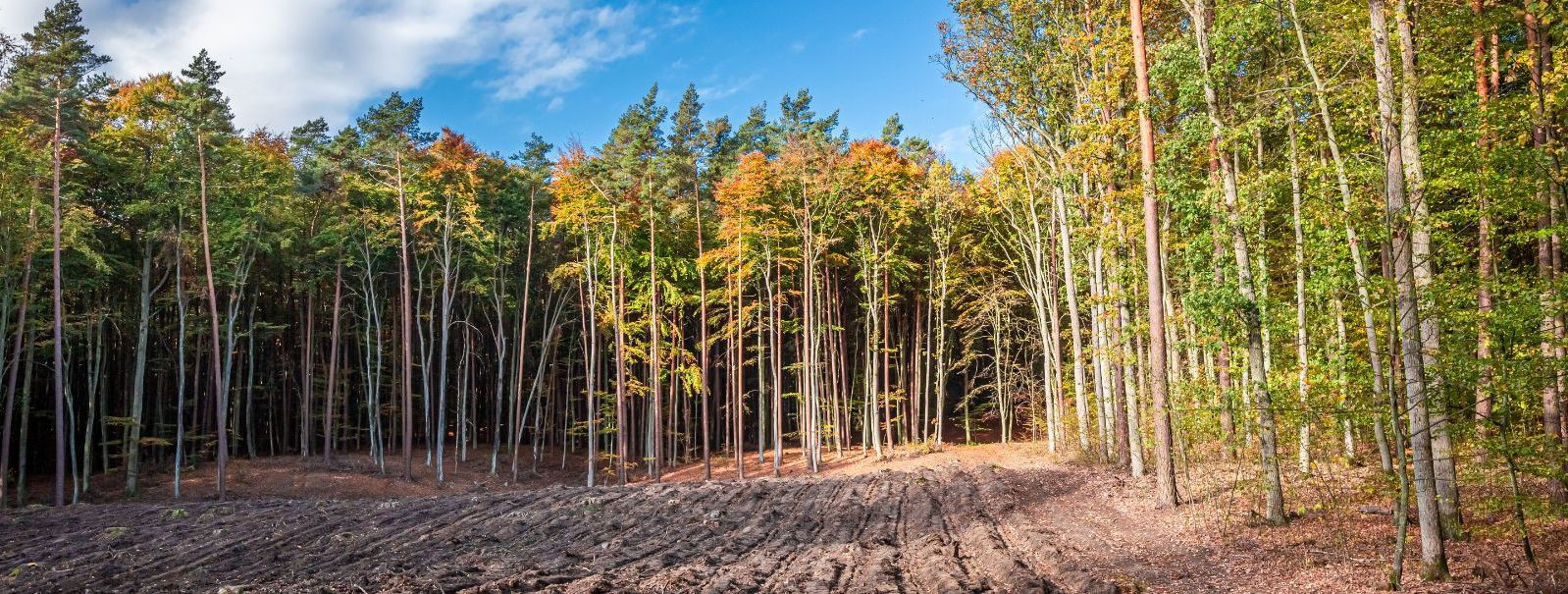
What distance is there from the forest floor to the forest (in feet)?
1.31

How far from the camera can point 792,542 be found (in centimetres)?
1020

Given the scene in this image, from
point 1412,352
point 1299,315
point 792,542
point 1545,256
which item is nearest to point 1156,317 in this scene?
point 1299,315

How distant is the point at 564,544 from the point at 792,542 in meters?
2.95

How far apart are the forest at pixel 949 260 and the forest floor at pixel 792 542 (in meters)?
0.40

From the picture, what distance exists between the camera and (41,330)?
72.9ft

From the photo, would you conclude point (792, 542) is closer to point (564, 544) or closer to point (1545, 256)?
point (564, 544)

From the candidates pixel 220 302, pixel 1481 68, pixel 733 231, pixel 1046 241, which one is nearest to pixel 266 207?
pixel 220 302

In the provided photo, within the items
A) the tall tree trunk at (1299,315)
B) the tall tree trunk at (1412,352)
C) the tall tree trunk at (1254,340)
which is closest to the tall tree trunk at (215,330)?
the tall tree trunk at (1254,340)

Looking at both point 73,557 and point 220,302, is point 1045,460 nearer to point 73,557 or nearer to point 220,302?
point 73,557

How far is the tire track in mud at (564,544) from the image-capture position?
777 centimetres

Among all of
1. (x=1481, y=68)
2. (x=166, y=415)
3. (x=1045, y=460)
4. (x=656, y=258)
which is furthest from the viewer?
(x=166, y=415)

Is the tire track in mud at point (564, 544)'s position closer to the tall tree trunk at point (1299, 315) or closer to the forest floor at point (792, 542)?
the forest floor at point (792, 542)

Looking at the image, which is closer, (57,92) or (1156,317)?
(1156,317)

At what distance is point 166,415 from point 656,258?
21.4 m
